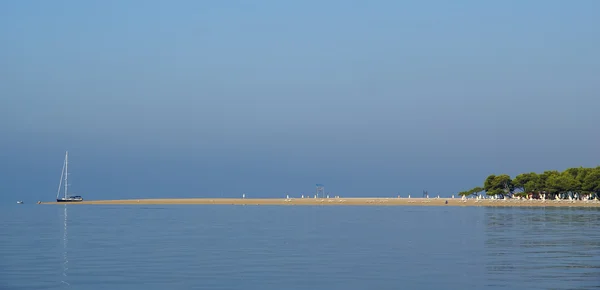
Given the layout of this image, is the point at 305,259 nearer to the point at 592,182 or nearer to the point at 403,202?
the point at 592,182

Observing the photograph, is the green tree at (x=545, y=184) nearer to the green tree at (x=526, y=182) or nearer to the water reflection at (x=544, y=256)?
the green tree at (x=526, y=182)

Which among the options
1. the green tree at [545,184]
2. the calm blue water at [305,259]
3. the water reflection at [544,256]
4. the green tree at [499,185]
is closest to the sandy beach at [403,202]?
the green tree at [499,185]

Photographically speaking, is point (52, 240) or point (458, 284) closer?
point (458, 284)

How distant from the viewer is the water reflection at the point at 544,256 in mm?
33781

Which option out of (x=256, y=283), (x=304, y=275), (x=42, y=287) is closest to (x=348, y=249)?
(x=304, y=275)

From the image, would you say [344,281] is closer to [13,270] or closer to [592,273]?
[592,273]

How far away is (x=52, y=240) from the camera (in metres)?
59.5

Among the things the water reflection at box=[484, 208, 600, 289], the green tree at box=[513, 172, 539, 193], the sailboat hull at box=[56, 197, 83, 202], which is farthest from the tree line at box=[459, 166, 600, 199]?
the sailboat hull at box=[56, 197, 83, 202]

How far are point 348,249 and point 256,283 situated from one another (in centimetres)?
1659

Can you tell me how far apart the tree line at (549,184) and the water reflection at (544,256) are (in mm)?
74922

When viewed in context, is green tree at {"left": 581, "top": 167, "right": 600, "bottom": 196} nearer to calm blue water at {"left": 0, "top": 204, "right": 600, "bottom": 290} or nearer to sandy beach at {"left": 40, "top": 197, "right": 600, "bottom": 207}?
sandy beach at {"left": 40, "top": 197, "right": 600, "bottom": 207}

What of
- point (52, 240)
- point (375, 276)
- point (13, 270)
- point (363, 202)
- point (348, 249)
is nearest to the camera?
point (375, 276)

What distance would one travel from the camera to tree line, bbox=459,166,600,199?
14225 cm

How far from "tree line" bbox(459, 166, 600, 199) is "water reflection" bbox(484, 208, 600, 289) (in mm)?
74922
